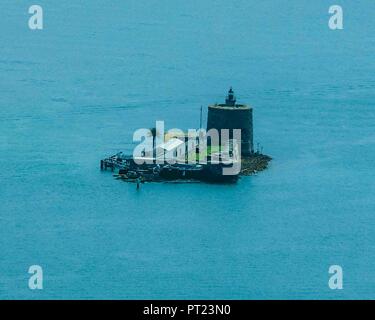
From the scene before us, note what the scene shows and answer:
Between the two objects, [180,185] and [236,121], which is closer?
[180,185]

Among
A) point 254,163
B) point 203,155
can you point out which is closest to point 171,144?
point 203,155

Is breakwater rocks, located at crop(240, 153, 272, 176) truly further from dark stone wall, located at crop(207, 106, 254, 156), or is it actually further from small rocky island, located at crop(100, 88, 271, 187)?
dark stone wall, located at crop(207, 106, 254, 156)

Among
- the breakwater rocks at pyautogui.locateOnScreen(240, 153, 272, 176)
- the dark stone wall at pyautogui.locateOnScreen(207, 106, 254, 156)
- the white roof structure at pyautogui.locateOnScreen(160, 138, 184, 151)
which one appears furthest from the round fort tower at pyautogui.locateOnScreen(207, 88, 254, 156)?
the white roof structure at pyautogui.locateOnScreen(160, 138, 184, 151)

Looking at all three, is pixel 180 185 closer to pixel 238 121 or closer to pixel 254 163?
pixel 254 163

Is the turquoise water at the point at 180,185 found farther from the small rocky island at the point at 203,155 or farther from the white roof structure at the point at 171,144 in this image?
the white roof structure at the point at 171,144

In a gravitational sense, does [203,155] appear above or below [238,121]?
below

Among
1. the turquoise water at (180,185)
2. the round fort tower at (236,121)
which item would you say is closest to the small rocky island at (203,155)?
the round fort tower at (236,121)
